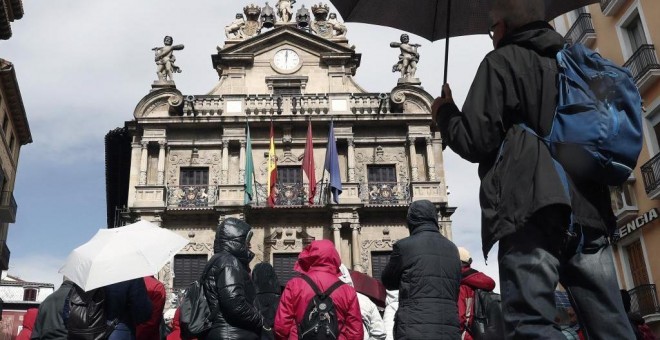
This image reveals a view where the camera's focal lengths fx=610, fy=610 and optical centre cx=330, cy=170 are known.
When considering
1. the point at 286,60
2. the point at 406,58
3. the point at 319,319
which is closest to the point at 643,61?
the point at 406,58

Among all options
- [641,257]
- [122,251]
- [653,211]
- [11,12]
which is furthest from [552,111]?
[11,12]

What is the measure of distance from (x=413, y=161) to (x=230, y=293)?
767 inches

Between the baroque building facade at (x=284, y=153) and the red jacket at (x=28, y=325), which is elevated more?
the baroque building facade at (x=284, y=153)

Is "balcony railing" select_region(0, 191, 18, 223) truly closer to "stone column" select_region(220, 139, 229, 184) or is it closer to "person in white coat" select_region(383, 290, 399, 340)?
"stone column" select_region(220, 139, 229, 184)

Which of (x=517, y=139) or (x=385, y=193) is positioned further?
(x=385, y=193)

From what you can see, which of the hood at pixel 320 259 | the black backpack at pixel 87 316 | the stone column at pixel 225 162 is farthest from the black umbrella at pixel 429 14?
the stone column at pixel 225 162

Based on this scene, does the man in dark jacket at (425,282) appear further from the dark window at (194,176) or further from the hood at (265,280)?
the dark window at (194,176)

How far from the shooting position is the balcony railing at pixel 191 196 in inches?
903

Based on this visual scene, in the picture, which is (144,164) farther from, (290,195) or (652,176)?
(652,176)

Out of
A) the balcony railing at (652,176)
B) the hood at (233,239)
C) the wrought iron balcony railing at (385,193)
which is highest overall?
the wrought iron balcony railing at (385,193)

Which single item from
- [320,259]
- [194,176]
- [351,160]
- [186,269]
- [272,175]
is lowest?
[320,259]

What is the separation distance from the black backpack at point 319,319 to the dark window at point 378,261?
17.7 meters

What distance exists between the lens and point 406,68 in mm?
26297

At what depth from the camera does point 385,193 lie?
76.9 ft
